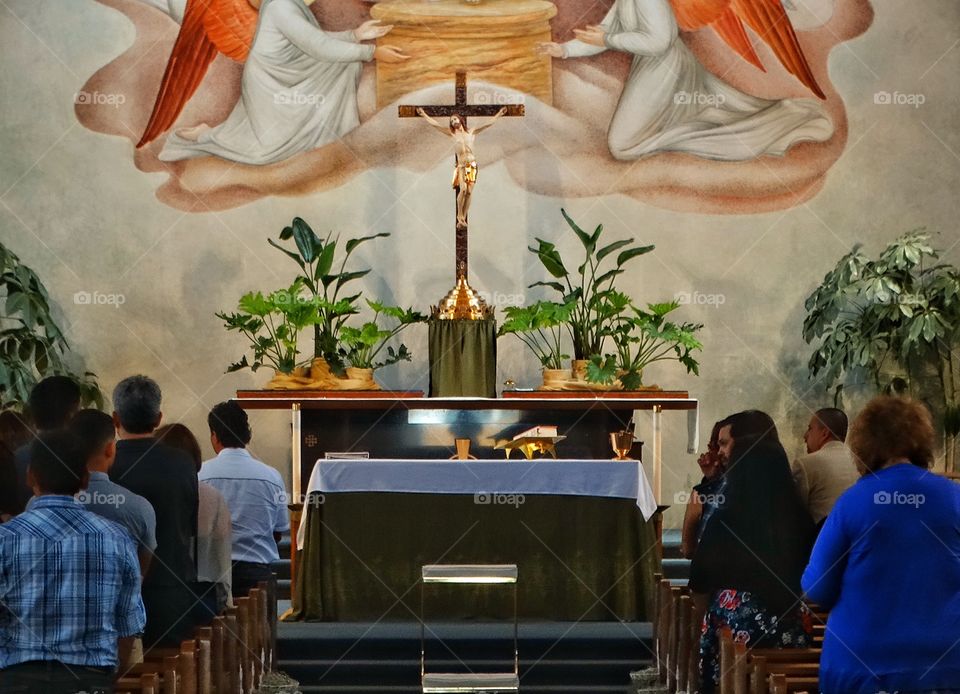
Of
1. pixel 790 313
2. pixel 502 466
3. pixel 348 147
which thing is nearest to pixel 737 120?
pixel 790 313

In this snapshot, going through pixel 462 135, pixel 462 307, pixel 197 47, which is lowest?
pixel 462 307

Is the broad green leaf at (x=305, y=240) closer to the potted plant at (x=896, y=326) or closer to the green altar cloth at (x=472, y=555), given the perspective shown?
the green altar cloth at (x=472, y=555)

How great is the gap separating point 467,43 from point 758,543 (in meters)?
6.63

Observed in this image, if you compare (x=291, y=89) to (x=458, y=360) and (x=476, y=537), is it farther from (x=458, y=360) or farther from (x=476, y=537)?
(x=476, y=537)

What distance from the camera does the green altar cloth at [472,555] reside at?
7453 millimetres

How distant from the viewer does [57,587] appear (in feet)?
12.5

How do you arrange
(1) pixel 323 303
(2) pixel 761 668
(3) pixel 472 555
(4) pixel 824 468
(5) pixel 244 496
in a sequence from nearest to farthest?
(2) pixel 761 668 < (4) pixel 824 468 < (5) pixel 244 496 < (3) pixel 472 555 < (1) pixel 323 303

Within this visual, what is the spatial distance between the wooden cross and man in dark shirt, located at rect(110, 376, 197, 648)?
4.31 meters

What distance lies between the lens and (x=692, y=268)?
10.6m

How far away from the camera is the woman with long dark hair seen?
201 inches

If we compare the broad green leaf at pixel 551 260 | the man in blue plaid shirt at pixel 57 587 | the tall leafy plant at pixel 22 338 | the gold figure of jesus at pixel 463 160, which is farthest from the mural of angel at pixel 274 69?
the man in blue plaid shirt at pixel 57 587

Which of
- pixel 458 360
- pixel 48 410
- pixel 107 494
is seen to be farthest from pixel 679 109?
pixel 107 494

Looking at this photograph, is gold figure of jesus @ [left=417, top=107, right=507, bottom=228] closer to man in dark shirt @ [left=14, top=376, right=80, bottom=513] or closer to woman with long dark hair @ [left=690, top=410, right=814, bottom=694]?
woman with long dark hair @ [left=690, top=410, right=814, bottom=694]

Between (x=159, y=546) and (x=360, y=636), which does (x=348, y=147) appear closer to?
(x=360, y=636)
